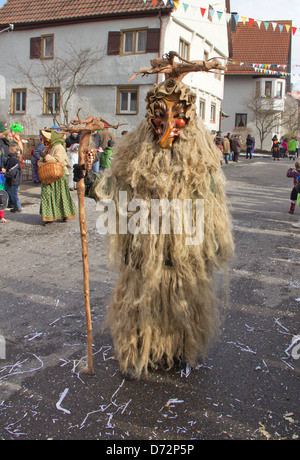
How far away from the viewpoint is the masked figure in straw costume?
2.58 meters

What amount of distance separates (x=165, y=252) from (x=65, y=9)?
20798 millimetres

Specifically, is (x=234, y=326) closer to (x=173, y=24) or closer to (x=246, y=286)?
(x=246, y=286)

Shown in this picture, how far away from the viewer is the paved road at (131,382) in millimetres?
2410

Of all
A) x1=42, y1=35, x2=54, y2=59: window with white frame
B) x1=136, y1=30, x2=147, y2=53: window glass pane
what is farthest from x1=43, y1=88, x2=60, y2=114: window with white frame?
x1=136, y1=30, x2=147, y2=53: window glass pane

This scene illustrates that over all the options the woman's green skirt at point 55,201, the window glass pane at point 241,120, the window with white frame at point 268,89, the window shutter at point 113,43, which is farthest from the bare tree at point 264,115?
the woman's green skirt at point 55,201

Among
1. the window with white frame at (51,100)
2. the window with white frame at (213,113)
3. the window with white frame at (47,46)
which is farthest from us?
the window with white frame at (213,113)

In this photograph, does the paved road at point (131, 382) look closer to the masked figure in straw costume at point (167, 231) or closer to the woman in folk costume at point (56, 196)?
the masked figure in straw costume at point (167, 231)

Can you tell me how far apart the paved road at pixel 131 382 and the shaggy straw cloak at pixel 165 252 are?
0.82 feet

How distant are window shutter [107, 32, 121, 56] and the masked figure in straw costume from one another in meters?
17.8

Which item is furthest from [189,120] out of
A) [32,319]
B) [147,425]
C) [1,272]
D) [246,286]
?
[1,272]

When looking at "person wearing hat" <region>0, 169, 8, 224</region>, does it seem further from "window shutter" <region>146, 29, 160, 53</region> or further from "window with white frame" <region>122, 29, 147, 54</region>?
"window with white frame" <region>122, 29, 147, 54</region>

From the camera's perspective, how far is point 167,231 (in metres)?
2.63

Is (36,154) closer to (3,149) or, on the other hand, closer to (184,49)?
(3,149)

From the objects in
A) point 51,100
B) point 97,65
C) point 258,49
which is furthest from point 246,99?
point 51,100
